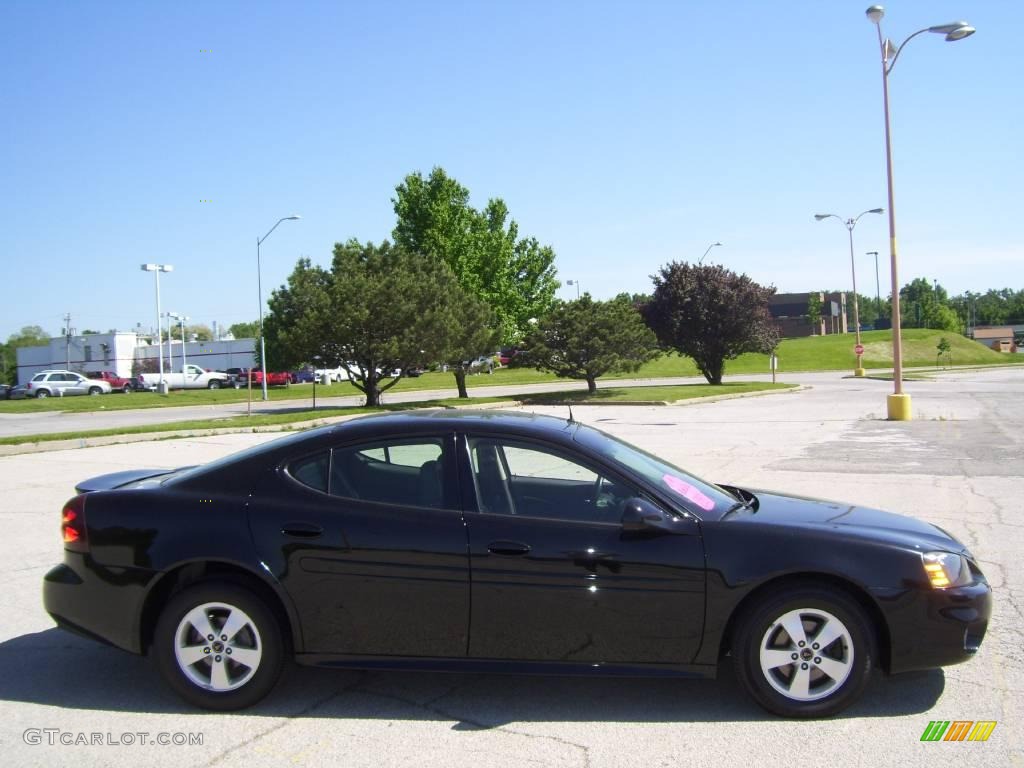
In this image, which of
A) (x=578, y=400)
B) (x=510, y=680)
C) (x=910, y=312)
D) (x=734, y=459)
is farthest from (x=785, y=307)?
(x=510, y=680)

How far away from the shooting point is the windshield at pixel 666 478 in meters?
4.23

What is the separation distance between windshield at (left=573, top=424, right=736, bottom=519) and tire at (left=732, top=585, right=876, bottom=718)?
55 cm

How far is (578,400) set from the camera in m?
33.3

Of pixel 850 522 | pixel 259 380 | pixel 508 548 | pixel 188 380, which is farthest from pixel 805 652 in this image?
pixel 188 380

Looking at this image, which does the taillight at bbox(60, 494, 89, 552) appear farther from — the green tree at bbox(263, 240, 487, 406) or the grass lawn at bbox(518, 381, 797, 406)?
the grass lawn at bbox(518, 381, 797, 406)

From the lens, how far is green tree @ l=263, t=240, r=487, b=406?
28.6 m

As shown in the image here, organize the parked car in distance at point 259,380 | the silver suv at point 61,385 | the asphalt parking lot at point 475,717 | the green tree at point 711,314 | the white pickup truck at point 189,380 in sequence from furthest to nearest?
the parked car in distance at point 259,380 → the white pickup truck at point 189,380 → the silver suv at point 61,385 → the green tree at point 711,314 → the asphalt parking lot at point 475,717

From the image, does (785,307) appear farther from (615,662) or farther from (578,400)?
(615,662)

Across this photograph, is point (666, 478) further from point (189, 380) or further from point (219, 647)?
point (189, 380)

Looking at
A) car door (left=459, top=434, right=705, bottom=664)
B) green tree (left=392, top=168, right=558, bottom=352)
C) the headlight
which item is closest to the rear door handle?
car door (left=459, top=434, right=705, bottom=664)

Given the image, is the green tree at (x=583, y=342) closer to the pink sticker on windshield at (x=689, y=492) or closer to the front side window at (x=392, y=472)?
the pink sticker on windshield at (x=689, y=492)

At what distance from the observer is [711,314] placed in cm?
4397

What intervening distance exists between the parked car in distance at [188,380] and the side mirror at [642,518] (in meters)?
55.6

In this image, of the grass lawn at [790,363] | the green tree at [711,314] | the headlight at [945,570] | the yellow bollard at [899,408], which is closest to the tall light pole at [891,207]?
the yellow bollard at [899,408]
